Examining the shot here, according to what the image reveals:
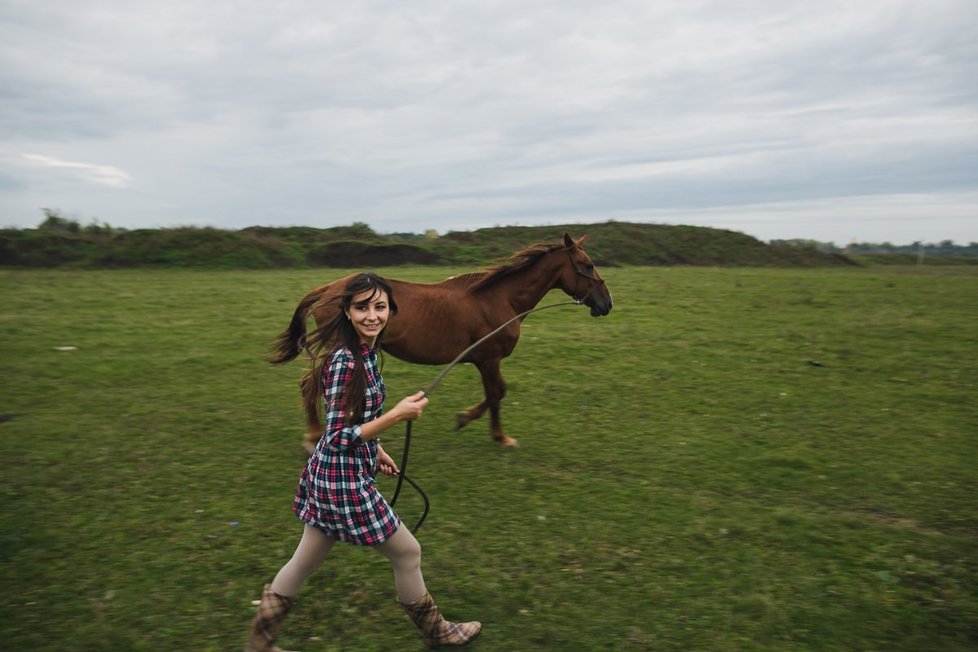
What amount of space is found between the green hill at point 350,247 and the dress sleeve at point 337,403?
18120mm

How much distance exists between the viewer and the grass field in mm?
3932

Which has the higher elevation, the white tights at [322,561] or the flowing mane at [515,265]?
the flowing mane at [515,265]

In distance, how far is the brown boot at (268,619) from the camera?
3.32 metres

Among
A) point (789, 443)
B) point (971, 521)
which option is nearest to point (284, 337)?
point (789, 443)

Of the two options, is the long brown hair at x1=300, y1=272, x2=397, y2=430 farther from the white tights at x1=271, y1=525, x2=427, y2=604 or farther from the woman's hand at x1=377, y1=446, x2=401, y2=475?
the white tights at x1=271, y1=525, x2=427, y2=604

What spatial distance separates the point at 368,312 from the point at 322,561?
128cm

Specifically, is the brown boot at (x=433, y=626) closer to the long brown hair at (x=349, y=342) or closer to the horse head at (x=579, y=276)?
the long brown hair at (x=349, y=342)

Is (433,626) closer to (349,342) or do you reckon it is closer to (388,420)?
(388,420)

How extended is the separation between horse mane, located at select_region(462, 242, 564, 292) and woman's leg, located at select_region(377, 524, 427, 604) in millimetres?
4058

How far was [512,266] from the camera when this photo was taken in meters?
7.29

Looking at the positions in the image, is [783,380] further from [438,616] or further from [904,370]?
[438,616]

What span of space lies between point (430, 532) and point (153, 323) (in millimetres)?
11478

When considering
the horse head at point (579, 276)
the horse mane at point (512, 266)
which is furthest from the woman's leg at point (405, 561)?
the horse head at point (579, 276)

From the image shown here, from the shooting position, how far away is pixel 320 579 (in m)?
4.39
